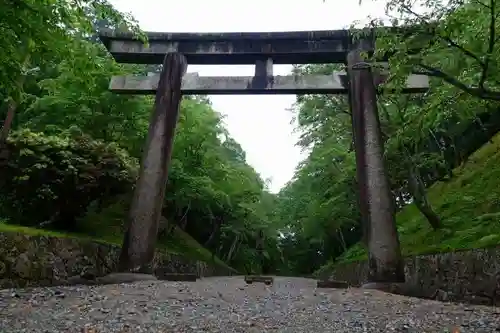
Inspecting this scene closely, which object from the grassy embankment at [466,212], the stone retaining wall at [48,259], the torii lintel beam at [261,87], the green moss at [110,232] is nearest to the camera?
the stone retaining wall at [48,259]

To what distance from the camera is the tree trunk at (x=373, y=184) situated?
802 cm

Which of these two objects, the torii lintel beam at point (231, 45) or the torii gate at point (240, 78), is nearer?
the torii gate at point (240, 78)

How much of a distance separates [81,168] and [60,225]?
1.68 metres

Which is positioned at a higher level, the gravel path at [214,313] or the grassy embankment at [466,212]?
the grassy embankment at [466,212]

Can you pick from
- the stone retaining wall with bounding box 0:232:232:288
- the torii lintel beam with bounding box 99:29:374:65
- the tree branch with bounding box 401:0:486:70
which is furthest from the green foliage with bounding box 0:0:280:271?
the tree branch with bounding box 401:0:486:70

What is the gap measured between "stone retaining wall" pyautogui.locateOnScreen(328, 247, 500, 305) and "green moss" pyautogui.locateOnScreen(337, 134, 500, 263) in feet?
0.74

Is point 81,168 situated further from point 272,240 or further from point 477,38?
point 272,240

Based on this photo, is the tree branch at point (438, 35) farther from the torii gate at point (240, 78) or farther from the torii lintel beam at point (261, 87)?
the torii lintel beam at point (261, 87)

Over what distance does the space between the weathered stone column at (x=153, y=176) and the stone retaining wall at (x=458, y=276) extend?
4.89 m

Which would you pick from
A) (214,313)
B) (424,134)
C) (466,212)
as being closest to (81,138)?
(214,313)

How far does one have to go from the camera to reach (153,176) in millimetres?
8953

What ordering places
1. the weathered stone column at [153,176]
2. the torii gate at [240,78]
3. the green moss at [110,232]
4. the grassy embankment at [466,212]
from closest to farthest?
1. the grassy embankment at [466,212]
2. the green moss at [110,232]
3. the weathered stone column at [153,176]
4. the torii gate at [240,78]

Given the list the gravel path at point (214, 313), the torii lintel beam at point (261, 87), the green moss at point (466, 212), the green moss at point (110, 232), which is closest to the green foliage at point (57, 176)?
the green moss at point (110, 232)

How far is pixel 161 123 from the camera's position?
30.9 ft
